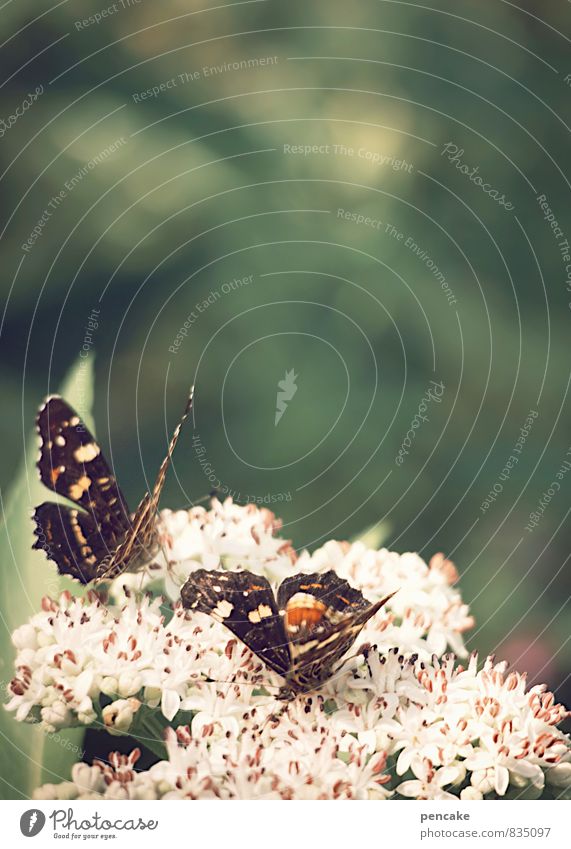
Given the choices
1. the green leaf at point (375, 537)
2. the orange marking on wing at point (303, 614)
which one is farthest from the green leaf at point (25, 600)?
the green leaf at point (375, 537)

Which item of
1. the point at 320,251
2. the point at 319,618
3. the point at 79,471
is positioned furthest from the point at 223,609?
the point at 320,251

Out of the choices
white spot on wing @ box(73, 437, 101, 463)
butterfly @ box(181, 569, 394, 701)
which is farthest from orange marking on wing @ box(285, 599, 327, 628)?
white spot on wing @ box(73, 437, 101, 463)

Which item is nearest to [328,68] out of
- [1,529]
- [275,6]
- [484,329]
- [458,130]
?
[275,6]

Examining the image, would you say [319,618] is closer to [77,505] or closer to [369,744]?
[369,744]

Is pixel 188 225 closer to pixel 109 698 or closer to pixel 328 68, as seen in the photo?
pixel 328 68

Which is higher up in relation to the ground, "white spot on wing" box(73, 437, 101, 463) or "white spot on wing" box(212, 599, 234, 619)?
"white spot on wing" box(73, 437, 101, 463)

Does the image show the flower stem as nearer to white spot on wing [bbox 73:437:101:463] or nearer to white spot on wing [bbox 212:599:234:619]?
white spot on wing [bbox 212:599:234:619]

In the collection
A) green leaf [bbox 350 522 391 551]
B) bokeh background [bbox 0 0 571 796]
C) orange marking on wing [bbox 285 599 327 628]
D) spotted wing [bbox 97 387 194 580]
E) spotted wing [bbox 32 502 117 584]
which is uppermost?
bokeh background [bbox 0 0 571 796]
